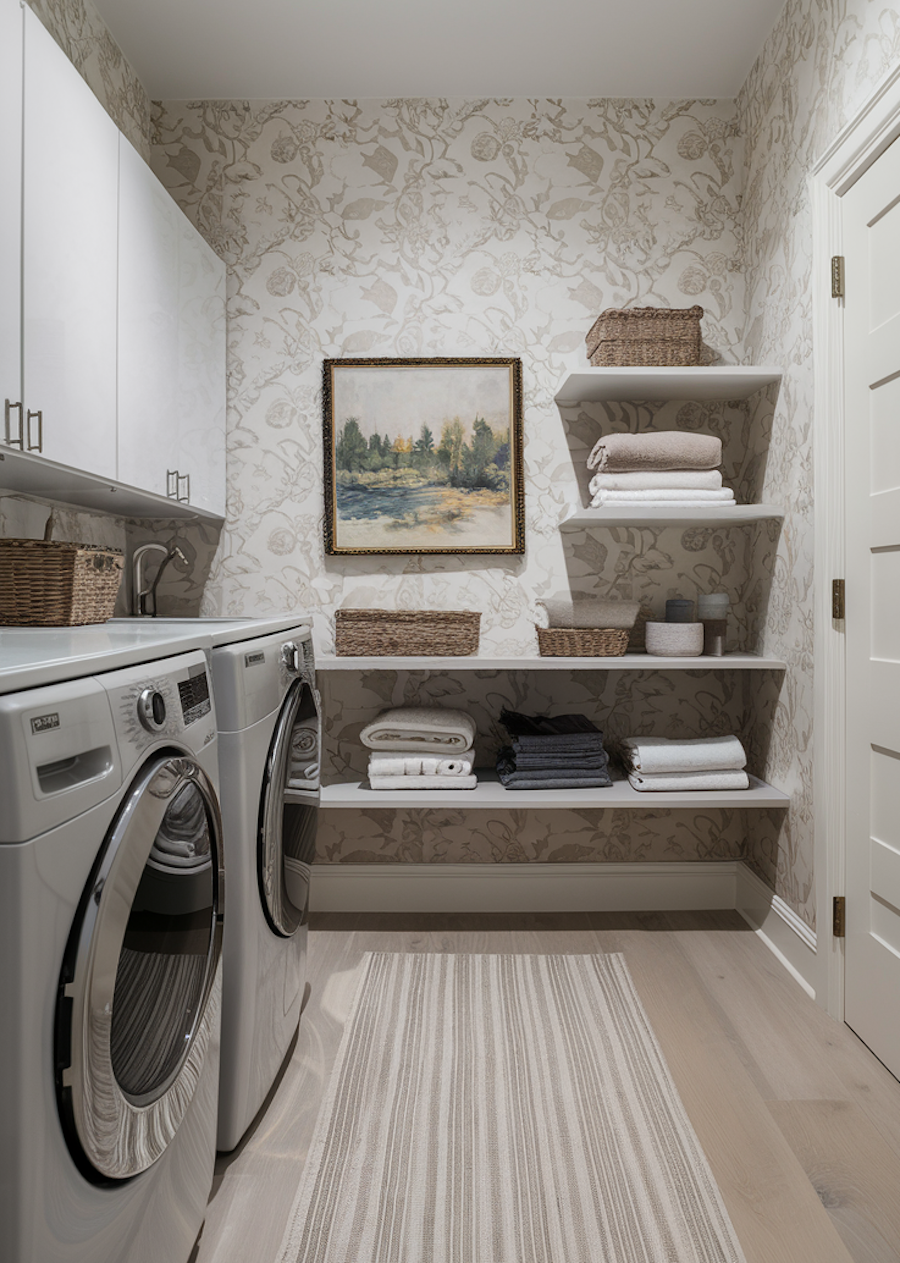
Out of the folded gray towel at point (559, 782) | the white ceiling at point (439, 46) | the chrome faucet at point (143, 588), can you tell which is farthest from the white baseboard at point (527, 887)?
the white ceiling at point (439, 46)

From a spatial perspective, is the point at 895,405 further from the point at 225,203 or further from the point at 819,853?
the point at 225,203

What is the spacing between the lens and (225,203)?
8.33ft

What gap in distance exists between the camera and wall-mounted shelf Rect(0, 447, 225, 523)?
1.53 m

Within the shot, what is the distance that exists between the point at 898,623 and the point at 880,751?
30 centimetres

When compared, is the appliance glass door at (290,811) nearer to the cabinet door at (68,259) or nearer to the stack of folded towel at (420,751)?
the stack of folded towel at (420,751)

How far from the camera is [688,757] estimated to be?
2.32 meters

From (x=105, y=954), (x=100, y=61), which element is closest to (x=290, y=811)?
(x=105, y=954)

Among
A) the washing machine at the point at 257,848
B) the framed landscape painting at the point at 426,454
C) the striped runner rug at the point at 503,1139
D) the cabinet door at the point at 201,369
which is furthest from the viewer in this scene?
the framed landscape painting at the point at 426,454

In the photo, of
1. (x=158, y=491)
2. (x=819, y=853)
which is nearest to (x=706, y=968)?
(x=819, y=853)

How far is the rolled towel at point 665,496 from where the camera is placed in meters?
2.22

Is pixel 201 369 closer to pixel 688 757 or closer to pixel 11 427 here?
pixel 11 427

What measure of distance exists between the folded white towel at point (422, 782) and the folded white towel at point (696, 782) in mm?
522

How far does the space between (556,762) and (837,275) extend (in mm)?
1471

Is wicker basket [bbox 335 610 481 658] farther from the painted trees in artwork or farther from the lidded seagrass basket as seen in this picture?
the lidded seagrass basket
